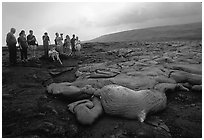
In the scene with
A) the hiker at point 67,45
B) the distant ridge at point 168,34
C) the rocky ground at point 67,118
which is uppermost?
the distant ridge at point 168,34

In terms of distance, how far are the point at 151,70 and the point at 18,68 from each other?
6177 millimetres

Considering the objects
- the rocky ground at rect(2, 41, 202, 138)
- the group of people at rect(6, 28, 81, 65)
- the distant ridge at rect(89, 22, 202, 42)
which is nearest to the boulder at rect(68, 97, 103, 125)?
the rocky ground at rect(2, 41, 202, 138)

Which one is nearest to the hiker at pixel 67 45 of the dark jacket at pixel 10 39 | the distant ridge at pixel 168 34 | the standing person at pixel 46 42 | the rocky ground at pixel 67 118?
the standing person at pixel 46 42

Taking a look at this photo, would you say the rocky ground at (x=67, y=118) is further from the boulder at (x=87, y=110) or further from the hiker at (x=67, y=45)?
the hiker at (x=67, y=45)

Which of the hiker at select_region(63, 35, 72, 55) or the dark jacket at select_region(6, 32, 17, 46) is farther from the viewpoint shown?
the hiker at select_region(63, 35, 72, 55)

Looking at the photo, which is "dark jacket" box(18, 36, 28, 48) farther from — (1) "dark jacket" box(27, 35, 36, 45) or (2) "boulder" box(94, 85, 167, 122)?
(2) "boulder" box(94, 85, 167, 122)

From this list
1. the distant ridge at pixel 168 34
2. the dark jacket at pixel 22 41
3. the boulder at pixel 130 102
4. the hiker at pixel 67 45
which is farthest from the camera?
the distant ridge at pixel 168 34

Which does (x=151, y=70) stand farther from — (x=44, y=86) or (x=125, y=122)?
(x=44, y=86)

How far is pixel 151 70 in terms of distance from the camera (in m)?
8.38

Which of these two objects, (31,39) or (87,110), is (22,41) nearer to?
(31,39)

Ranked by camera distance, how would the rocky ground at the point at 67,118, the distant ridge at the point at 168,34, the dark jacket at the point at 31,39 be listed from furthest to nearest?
the distant ridge at the point at 168,34 → the dark jacket at the point at 31,39 → the rocky ground at the point at 67,118

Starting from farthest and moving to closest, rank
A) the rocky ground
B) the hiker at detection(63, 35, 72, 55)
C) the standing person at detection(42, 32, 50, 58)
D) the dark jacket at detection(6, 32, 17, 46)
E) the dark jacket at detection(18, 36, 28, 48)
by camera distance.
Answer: the hiker at detection(63, 35, 72, 55) < the standing person at detection(42, 32, 50, 58) < the dark jacket at detection(18, 36, 28, 48) < the dark jacket at detection(6, 32, 17, 46) < the rocky ground

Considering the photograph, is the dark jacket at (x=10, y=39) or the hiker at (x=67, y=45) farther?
the hiker at (x=67, y=45)

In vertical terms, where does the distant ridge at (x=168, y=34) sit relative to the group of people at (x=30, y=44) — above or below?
above
